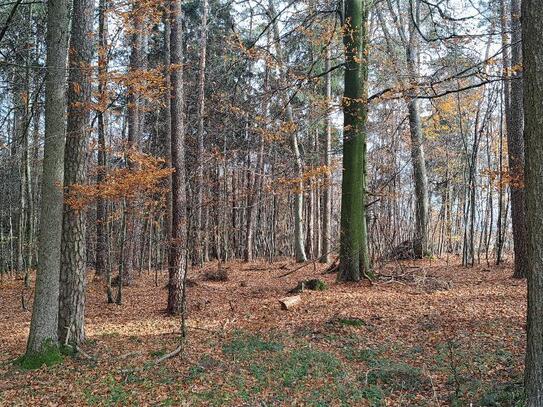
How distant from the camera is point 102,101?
350 inches

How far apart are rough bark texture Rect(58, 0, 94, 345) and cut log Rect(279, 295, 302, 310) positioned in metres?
4.27

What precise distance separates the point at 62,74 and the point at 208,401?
5.27 metres

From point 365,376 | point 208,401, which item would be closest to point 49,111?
point 208,401

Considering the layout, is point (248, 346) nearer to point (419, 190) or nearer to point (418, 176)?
point (419, 190)

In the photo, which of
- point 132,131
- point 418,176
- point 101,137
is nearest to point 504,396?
point 101,137

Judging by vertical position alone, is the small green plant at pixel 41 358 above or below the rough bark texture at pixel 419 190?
below

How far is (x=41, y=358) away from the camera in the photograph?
6.57 meters

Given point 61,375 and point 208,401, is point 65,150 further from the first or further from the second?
point 208,401

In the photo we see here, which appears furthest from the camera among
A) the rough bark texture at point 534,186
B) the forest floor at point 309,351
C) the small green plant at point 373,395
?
the forest floor at point 309,351

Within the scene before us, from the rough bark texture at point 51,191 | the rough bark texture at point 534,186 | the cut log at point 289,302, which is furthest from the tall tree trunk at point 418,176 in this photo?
the rough bark texture at point 534,186

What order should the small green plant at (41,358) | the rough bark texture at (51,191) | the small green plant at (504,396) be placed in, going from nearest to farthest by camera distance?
the small green plant at (504,396) → the small green plant at (41,358) → the rough bark texture at (51,191)

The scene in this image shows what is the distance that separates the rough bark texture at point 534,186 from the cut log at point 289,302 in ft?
21.0

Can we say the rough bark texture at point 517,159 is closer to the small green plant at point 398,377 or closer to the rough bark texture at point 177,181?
the small green plant at point 398,377

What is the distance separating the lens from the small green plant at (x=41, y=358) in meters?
6.51
